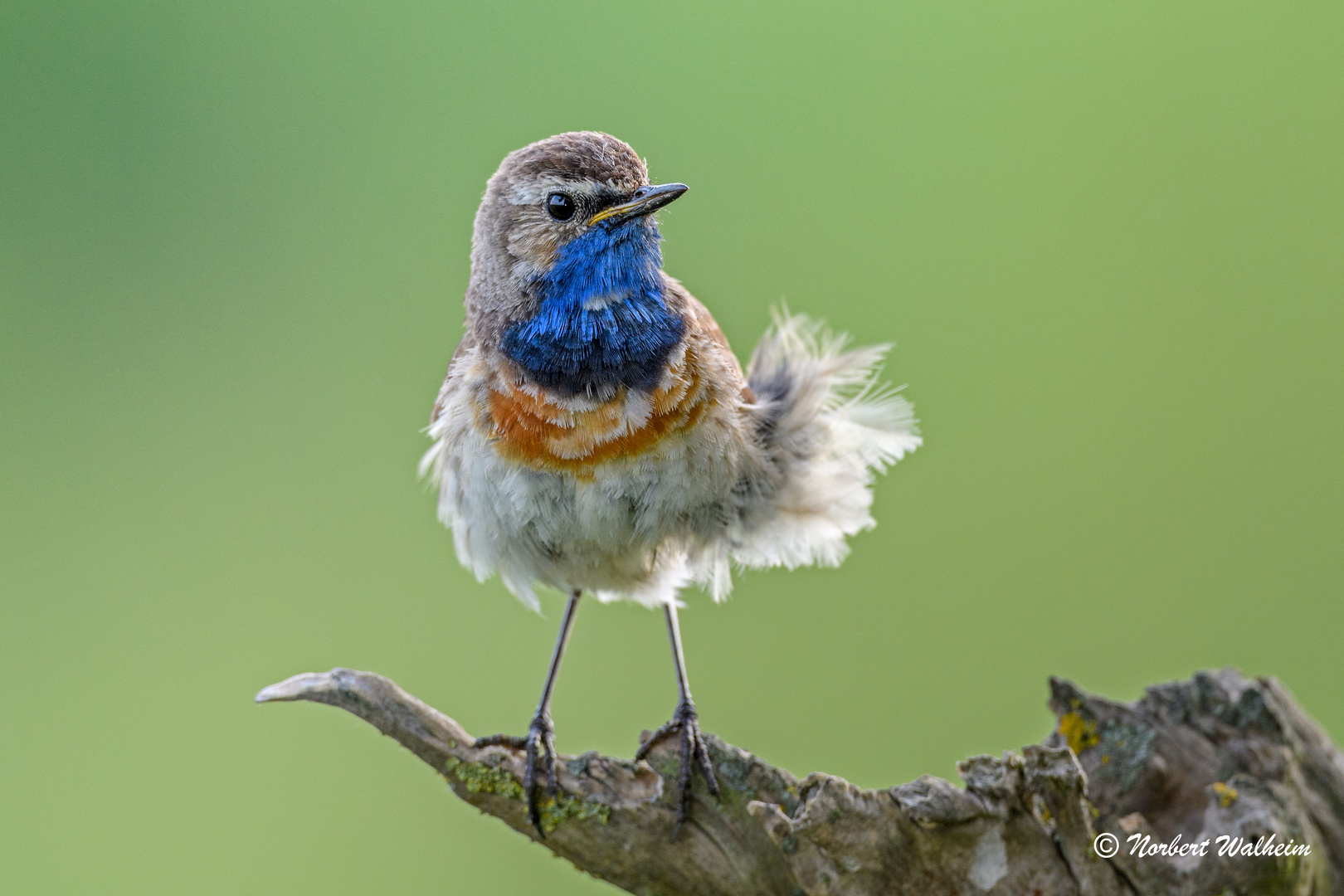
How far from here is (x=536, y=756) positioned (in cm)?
378

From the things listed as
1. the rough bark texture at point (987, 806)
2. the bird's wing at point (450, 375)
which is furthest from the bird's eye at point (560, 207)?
the rough bark texture at point (987, 806)

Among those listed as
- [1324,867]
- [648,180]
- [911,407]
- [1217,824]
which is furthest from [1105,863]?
[648,180]

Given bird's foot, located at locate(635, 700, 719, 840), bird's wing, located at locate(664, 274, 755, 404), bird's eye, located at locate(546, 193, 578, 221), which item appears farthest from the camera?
bird's wing, located at locate(664, 274, 755, 404)

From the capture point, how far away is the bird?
145 inches

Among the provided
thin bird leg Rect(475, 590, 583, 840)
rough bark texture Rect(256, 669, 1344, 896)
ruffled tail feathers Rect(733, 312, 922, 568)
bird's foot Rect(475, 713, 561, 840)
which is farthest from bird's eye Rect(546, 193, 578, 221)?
bird's foot Rect(475, 713, 561, 840)

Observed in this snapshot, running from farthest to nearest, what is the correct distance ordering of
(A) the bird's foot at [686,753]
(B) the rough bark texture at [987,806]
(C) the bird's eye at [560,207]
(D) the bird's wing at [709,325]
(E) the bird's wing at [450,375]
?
(E) the bird's wing at [450,375], (D) the bird's wing at [709,325], (C) the bird's eye at [560,207], (A) the bird's foot at [686,753], (B) the rough bark texture at [987,806]

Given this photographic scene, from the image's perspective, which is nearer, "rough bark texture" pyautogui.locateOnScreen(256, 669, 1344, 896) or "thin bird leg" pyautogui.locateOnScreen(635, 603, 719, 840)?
"rough bark texture" pyautogui.locateOnScreen(256, 669, 1344, 896)

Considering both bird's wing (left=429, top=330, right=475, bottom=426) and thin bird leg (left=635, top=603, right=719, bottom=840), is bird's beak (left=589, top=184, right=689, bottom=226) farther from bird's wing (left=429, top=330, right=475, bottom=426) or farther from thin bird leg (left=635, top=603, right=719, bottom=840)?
thin bird leg (left=635, top=603, right=719, bottom=840)

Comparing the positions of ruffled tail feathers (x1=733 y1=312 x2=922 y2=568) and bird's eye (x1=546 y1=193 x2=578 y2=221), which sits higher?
bird's eye (x1=546 y1=193 x2=578 y2=221)

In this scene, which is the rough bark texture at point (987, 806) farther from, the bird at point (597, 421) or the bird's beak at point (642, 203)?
the bird's beak at point (642, 203)

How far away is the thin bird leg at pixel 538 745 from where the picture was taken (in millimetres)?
3697

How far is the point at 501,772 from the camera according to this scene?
3.71 meters

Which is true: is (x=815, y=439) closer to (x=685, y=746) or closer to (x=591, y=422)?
(x=591, y=422)

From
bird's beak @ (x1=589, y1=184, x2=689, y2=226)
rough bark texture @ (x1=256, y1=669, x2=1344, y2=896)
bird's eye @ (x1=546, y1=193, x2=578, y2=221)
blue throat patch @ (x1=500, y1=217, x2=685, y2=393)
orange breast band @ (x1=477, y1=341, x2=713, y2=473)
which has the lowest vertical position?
rough bark texture @ (x1=256, y1=669, x2=1344, y2=896)
